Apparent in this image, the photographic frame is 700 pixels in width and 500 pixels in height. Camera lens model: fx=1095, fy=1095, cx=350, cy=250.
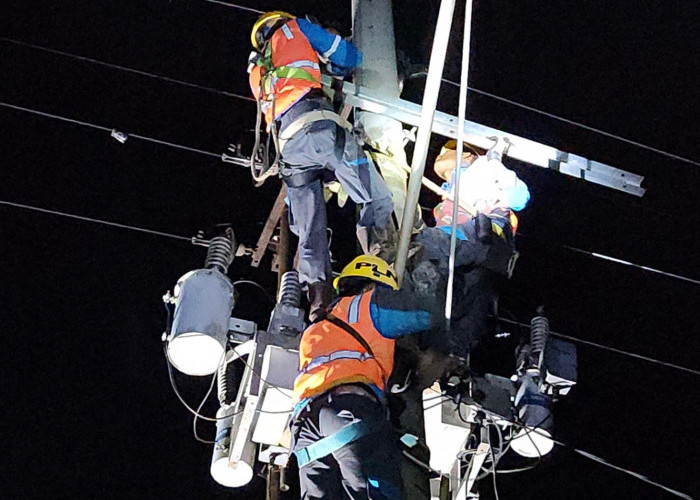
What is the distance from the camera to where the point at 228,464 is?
6.64 meters

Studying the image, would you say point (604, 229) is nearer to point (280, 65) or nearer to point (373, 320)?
point (280, 65)

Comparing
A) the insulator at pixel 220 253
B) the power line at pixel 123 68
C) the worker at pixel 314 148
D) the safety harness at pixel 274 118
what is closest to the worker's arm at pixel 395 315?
the worker at pixel 314 148

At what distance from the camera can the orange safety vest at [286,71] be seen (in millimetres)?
7367

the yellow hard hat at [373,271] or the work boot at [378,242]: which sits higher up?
the work boot at [378,242]

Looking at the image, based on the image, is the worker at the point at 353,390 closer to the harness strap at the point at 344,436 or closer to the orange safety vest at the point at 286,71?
the harness strap at the point at 344,436

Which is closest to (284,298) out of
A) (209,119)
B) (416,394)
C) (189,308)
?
(189,308)

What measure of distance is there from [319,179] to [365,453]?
2385mm

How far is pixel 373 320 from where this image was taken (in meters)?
6.07

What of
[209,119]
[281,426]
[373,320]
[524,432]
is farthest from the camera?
[209,119]

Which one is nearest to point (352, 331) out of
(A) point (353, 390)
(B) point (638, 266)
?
(A) point (353, 390)

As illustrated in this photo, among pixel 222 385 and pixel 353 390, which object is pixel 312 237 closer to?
pixel 222 385

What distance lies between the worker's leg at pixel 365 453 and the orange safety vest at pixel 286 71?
2.43m

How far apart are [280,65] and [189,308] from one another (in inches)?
80.2

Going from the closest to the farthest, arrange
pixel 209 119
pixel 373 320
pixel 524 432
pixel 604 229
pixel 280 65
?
pixel 373 320 → pixel 524 432 → pixel 280 65 → pixel 209 119 → pixel 604 229
